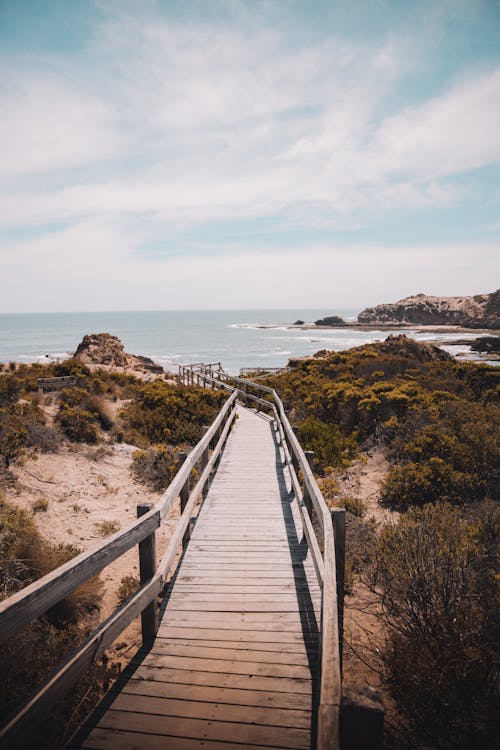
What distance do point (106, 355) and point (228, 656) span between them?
1161 inches

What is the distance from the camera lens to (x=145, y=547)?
372 centimetres

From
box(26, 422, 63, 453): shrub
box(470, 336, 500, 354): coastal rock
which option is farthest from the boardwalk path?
box(470, 336, 500, 354): coastal rock

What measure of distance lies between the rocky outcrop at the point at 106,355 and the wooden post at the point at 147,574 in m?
27.3

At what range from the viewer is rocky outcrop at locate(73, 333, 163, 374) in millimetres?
30125

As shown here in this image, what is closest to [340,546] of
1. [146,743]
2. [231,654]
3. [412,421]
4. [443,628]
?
[231,654]

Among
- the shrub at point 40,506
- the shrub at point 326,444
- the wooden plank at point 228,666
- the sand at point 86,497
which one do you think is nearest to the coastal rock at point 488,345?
the shrub at point 326,444

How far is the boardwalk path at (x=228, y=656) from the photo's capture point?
2697 mm

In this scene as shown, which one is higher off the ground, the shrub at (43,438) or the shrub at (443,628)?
the shrub at (43,438)

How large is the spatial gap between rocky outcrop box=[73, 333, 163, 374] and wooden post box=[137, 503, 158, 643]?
2728cm

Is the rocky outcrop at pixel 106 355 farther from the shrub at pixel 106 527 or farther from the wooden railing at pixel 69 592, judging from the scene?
the wooden railing at pixel 69 592

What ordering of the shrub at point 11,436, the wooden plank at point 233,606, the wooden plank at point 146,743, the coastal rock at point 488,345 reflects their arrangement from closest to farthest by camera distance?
the wooden plank at point 146,743 < the wooden plank at point 233,606 < the shrub at point 11,436 < the coastal rock at point 488,345

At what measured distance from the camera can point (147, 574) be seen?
3.73 meters

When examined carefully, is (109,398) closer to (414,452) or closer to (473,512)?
(414,452)

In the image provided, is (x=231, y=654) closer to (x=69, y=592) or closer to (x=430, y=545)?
(x=69, y=592)
